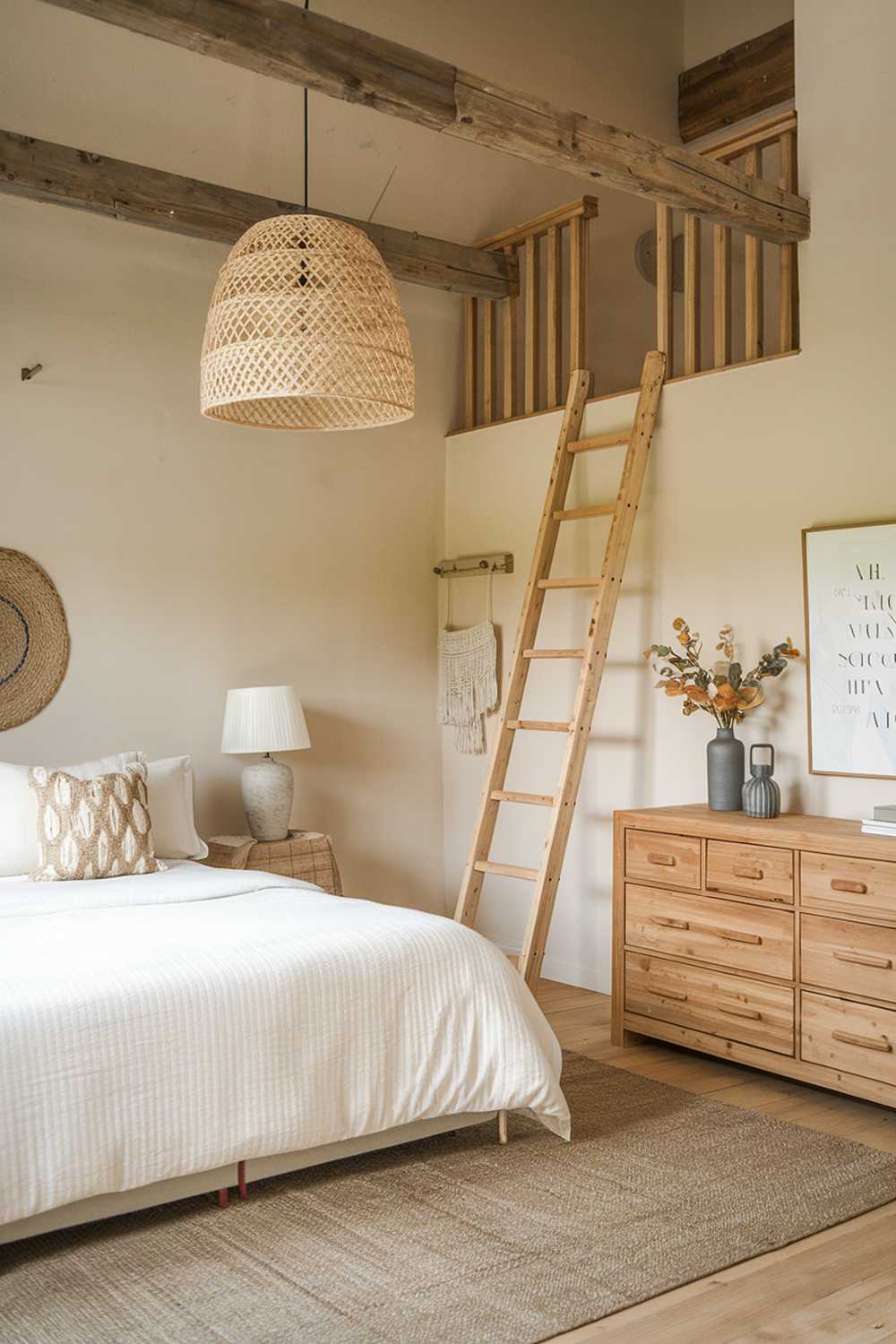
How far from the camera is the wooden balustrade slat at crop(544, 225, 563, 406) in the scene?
16.0 ft

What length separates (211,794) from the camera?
4.73m

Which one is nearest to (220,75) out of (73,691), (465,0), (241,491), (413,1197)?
(465,0)

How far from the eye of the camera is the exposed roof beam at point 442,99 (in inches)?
105

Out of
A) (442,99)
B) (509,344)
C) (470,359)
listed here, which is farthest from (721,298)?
(442,99)

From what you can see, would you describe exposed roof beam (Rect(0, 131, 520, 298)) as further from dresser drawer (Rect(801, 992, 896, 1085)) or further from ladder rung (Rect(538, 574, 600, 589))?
dresser drawer (Rect(801, 992, 896, 1085))

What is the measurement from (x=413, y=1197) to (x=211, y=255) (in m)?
3.48

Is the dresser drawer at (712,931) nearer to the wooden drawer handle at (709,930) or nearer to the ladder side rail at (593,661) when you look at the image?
the wooden drawer handle at (709,930)

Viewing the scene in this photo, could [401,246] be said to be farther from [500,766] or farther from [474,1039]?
[474,1039]

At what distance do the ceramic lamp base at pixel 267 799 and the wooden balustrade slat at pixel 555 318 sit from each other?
1813 mm

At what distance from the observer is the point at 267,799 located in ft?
14.7

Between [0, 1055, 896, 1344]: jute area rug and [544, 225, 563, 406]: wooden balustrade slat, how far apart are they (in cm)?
288

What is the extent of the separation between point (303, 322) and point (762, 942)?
6.81 ft

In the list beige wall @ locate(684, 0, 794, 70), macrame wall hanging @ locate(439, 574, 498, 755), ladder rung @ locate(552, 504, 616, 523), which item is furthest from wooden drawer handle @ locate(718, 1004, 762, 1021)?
beige wall @ locate(684, 0, 794, 70)

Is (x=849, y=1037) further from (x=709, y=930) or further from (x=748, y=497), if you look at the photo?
(x=748, y=497)
